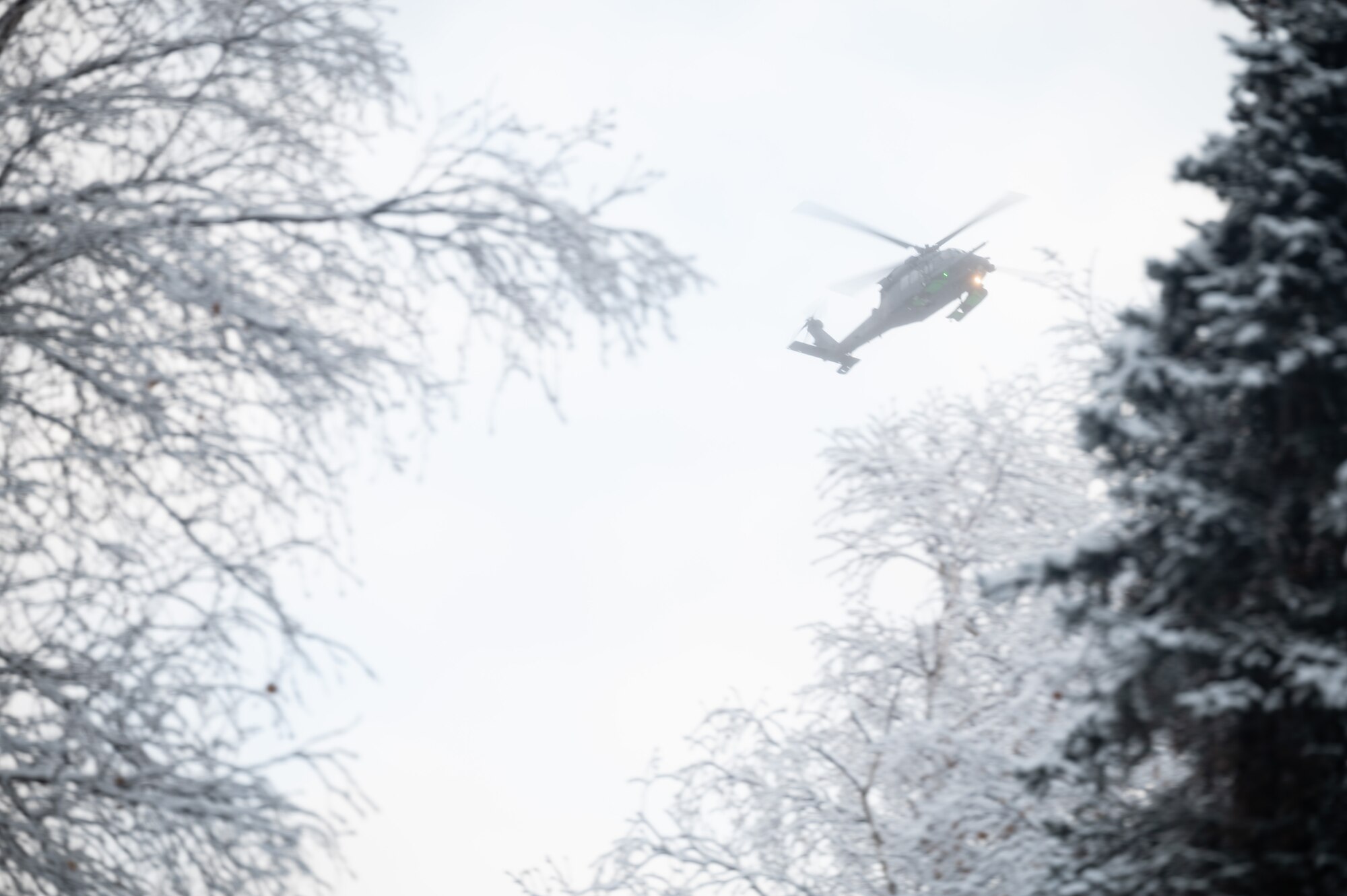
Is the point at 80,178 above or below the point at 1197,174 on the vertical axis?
below

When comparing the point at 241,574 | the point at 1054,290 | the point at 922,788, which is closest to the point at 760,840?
the point at 922,788

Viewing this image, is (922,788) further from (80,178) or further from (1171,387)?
(80,178)

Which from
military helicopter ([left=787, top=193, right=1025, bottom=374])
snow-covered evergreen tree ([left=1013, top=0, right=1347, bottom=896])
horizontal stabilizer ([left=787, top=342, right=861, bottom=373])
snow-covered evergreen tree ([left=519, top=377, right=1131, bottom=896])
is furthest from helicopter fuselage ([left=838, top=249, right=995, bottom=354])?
snow-covered evergreen tree ([left=1013, top=0, right=1347, bottom=896])

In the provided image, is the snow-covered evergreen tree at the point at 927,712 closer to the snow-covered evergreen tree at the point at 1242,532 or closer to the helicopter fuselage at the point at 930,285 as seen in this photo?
the snow-covered evergreen tree at the point at 1242,532

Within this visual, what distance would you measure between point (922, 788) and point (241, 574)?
256 inches

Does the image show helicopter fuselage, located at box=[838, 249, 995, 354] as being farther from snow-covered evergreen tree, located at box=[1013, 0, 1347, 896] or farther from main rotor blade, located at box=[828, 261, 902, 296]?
snow-covered evergreen tree, located at box=[1013, 0, 1347, 896]

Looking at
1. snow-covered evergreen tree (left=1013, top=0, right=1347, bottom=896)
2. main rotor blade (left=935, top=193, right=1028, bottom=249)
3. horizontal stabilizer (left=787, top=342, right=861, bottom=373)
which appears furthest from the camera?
horizontal stabilizer (left=787, top=342, right=861, bottom=373)

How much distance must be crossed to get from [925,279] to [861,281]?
2043 mm

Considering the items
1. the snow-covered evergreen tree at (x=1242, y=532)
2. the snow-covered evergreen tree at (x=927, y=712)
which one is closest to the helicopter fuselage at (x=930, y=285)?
the snow-covered evergreen tree at (x=927, y=712)

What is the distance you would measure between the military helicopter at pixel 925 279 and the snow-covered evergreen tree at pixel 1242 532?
71.1 feet

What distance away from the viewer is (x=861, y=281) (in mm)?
31219

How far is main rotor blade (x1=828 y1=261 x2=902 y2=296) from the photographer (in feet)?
102

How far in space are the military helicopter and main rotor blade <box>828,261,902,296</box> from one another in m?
0.02

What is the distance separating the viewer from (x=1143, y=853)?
6.14 m
